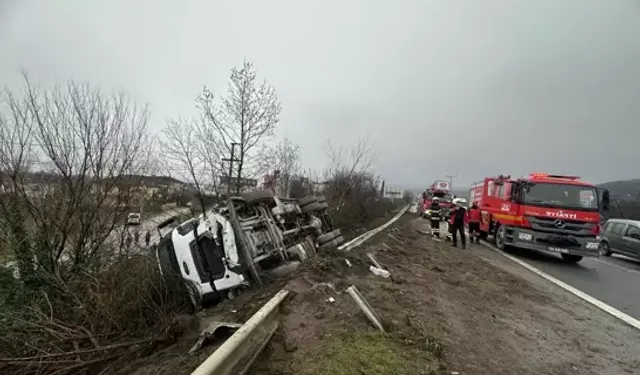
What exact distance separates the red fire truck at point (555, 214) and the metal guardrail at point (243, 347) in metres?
10.7

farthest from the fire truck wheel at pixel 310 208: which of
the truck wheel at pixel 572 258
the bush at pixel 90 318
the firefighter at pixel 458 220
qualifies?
the truck wheel at pixel 572 258

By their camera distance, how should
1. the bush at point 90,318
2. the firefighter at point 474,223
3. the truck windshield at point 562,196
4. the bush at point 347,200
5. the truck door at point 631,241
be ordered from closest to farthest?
the bush at point 90,318 < the truck windshield at point 562,196 < the truck door at point 631,241 < the firefighter at point 474,223 < the bush at point 347,200

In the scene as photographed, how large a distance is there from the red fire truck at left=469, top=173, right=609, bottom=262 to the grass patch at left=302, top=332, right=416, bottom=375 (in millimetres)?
10301

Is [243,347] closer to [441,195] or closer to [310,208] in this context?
[310,208]

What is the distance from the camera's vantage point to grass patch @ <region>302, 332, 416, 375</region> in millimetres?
2781

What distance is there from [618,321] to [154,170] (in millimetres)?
11619

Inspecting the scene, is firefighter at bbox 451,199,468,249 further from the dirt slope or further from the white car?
the white car

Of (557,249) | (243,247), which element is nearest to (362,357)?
(243,247)

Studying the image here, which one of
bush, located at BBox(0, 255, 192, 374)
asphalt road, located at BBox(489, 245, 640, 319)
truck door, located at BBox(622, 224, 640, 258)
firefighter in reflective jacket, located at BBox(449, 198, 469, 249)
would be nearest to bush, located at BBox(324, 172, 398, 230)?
firefighter in reflective jacket, located at BBox(449, 198, 469, 249)

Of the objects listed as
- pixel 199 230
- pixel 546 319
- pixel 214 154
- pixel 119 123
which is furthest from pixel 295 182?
pixel 546 319

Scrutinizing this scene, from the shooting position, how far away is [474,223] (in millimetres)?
16094

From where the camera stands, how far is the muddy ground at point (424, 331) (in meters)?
3.07

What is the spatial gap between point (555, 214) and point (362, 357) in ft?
36.1

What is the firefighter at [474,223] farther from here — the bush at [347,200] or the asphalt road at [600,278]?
the bush at [347,200]
